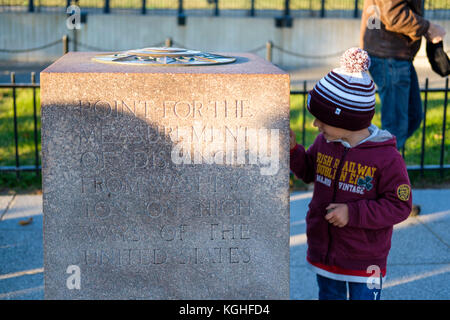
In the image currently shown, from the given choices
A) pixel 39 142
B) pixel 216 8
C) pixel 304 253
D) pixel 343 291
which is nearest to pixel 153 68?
pixel 343 291

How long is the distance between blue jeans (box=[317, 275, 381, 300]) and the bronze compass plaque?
115cm

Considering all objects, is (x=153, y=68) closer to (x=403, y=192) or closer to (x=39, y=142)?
(x=403, y=192)

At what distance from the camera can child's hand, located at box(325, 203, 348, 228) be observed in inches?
117

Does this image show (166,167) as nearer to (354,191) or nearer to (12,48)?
(354,191)

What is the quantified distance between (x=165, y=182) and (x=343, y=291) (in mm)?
1014

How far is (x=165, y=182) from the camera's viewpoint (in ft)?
9.39

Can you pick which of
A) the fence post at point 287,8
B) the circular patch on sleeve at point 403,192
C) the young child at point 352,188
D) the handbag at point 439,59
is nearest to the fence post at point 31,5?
the fence post at point 287,8

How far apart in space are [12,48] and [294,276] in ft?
49.2

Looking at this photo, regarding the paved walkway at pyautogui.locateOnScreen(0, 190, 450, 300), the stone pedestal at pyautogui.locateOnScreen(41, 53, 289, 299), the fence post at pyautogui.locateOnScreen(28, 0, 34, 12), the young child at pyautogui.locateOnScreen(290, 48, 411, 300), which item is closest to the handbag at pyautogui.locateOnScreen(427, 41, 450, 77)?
the paved walkway at pyautogui.locateOnScreen(0, 190, 450, 300)

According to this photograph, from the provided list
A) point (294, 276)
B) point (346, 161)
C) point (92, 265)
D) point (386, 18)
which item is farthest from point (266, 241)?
point (386, 18)

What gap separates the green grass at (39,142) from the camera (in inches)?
265

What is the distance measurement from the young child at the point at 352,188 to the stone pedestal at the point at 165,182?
288 mm

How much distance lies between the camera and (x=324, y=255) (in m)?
3.14

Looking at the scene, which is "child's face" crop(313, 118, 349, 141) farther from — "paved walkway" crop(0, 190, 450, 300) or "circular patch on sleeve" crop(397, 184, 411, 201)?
"paved walkway" crop(0, 190, 450, 300)
